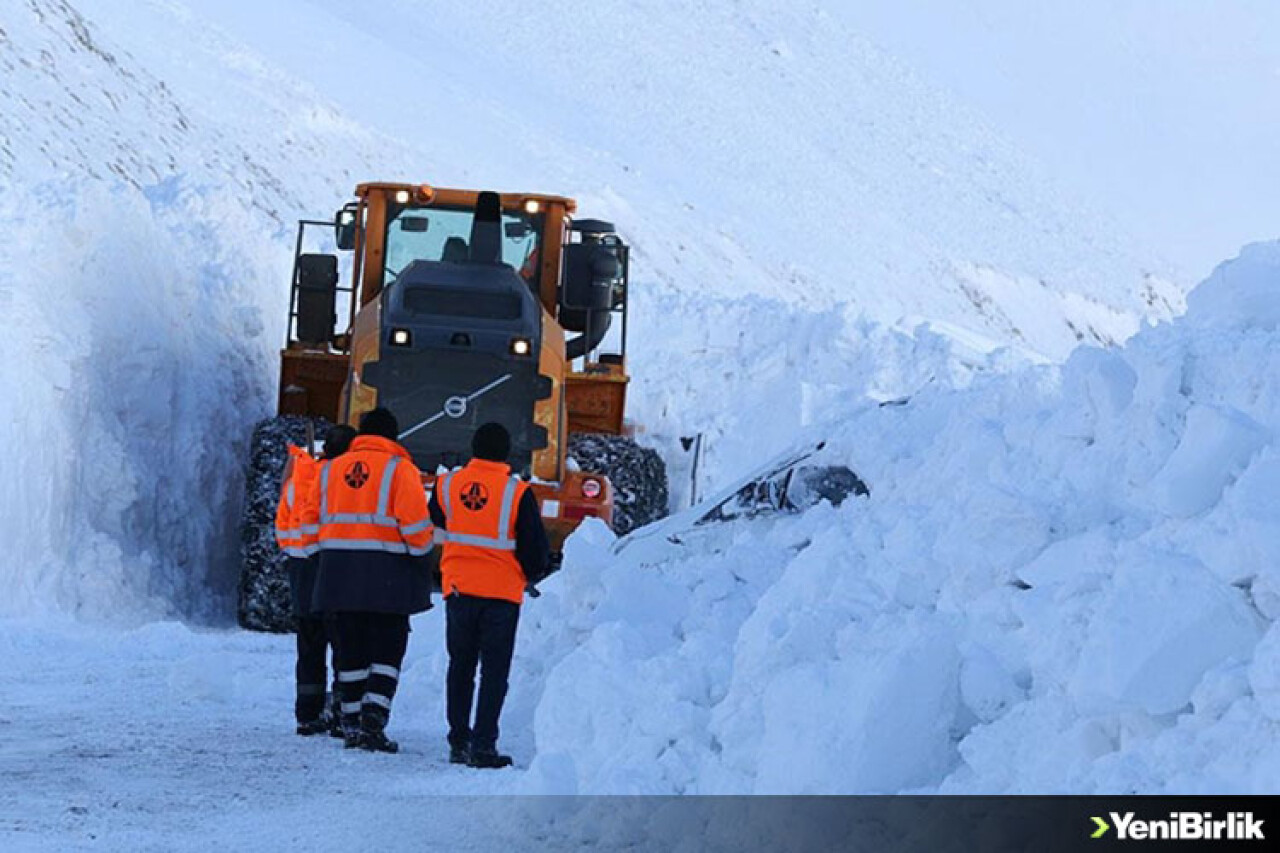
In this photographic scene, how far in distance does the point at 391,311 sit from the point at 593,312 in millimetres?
1538

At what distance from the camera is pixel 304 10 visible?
56094 millimetres

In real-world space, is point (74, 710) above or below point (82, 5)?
below

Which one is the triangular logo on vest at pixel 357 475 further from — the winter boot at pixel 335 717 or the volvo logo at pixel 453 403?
the volvo logo at pixel 453 403

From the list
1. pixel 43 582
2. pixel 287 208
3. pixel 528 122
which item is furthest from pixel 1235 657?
pixel 528 122

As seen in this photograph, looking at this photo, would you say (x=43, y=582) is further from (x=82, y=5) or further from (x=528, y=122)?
(x=528, y=122)

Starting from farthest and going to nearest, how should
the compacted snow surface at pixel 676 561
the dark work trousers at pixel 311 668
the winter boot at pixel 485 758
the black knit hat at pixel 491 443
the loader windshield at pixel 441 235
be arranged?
the loader windshield at pixel 441 235, the dark work trousers at pixel 311 668, the black knit hat at pixel 491 443, the winter boot at pixel 485 758, the compacted snow surface at pixel 676 561

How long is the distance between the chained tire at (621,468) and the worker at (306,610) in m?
5.16

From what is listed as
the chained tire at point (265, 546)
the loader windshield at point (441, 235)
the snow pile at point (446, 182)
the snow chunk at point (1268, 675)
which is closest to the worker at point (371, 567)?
the chained tire at point (265, 546)

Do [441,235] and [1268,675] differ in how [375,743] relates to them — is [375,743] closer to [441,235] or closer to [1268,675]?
[1268,675]

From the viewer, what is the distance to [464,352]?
46.9 feet

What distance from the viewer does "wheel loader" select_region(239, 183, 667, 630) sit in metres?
14.3

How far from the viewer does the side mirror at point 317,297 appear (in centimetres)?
1520

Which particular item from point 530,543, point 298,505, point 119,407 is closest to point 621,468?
point 119,407

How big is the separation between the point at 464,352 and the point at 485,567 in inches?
192
